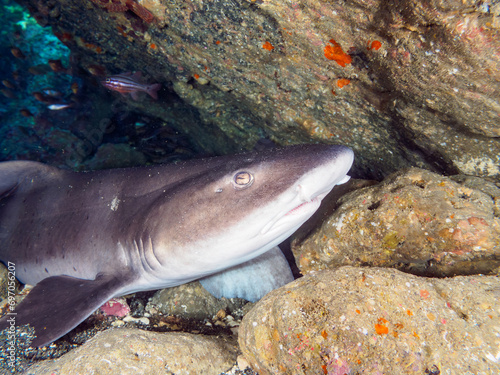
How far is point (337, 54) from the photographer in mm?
2570

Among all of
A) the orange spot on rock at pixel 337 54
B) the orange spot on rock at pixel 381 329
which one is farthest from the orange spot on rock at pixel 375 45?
the orange spot on rock at pixel 381 329

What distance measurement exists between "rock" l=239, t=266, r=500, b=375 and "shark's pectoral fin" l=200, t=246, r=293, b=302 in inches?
44.5

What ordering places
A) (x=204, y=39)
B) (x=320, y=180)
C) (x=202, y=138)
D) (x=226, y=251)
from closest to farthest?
(x=320, y=180) → (x=226, y=251) → (x=204, y=39) → (x=202, y=138)

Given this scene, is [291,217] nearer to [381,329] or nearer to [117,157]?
[381,329]

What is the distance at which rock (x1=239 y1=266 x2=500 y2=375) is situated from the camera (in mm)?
Result: 1283

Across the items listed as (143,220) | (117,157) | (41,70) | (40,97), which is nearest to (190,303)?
(143,220)

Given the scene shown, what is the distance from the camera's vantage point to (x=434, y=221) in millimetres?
1912

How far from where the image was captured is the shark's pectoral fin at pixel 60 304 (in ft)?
6.63

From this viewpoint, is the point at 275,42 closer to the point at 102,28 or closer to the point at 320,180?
the point at 320,180

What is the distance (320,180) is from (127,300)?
97.5 inches

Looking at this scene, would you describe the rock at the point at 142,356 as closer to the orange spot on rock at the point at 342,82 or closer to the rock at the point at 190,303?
the rock at the point at 190,303

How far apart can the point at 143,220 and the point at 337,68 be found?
2471mm

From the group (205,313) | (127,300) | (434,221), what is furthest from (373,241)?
(127,300)

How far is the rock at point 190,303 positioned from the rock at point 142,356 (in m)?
0.75
